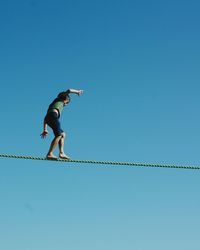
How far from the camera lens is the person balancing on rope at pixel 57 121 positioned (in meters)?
15.3

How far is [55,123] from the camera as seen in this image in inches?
609

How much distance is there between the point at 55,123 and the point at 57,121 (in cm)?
8

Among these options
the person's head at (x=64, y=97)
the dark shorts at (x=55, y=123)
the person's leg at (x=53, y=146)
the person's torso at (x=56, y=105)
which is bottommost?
the person's leg at (x=53, y=146)

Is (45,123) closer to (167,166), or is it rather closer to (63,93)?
(63,93)

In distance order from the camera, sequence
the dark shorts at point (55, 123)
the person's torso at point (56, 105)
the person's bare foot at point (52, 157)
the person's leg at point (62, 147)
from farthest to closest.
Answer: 1. the person's torso at point (56, 105)
2. the dark shorts at point (55, 123)
3. the person's leg at point (62, 147)
4. the person's bare foot at point (52, 157)

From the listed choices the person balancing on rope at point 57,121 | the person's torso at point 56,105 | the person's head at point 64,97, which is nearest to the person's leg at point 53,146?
the person balancing on rope at point 57,121

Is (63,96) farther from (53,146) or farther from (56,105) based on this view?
(53,146)

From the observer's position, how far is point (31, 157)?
14.0m

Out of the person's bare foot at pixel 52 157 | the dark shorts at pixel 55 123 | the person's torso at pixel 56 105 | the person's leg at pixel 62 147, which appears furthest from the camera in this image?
the person's torso at pixel 56 105

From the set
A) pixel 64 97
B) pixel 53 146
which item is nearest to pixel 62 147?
pixel 53 146

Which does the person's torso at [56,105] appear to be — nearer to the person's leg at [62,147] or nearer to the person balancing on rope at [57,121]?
the person balancing on rope at [57,121]

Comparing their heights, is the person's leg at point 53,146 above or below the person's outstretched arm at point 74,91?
below

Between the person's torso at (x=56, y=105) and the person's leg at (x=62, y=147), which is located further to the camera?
the person's torso at (x=56, y=105)

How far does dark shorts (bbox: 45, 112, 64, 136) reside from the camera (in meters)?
15.5
